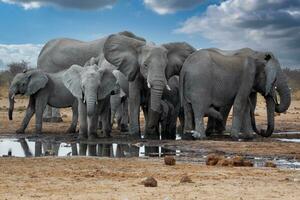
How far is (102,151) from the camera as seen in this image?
44.5ft

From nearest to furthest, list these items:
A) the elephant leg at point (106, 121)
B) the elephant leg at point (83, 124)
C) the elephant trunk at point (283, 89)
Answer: the elephant leg at point (83, 124), the elephant leg at point (106, 121), the elephant trunk at point (283, 89)

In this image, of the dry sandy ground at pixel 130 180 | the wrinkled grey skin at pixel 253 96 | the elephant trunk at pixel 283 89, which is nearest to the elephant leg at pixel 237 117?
the wrinkled grey skin at pixel 253 96

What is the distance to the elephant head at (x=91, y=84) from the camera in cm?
1647

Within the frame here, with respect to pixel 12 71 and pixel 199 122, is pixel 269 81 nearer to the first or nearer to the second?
pixel 199 122

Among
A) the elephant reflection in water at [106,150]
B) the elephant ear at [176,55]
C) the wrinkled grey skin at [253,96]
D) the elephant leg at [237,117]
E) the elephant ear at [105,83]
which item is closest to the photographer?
the elephant reflection in water at [106,150]

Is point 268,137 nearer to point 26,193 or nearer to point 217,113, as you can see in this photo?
point 217,113

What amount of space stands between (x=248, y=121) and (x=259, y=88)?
949mm

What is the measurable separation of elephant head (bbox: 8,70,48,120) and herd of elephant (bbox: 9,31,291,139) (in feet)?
0.09

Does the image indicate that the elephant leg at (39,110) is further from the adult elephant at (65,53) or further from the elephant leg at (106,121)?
the adult elephant at (65,53)

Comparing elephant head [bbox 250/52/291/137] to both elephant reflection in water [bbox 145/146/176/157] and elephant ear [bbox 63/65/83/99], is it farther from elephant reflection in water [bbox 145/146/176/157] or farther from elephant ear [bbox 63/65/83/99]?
elephant ear [bbox 63/65/83/99]

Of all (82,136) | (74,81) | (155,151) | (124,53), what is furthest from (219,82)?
(155,151)

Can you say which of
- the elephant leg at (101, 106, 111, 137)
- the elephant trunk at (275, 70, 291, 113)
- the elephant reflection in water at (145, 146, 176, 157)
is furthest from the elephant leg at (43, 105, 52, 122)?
the elephant reflection in water at (145, 146, 176, 157)

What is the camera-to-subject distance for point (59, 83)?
1922 cm

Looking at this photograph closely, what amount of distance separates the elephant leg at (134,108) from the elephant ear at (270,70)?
11.3 ft
